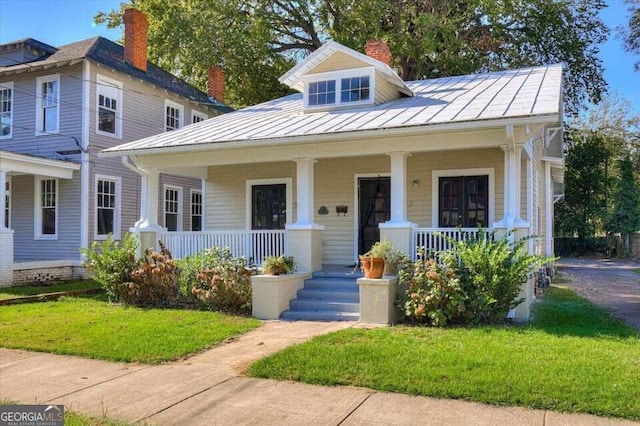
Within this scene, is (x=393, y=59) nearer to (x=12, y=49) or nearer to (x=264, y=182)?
(x=264, y=182)

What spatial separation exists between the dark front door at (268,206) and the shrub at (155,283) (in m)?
3.18

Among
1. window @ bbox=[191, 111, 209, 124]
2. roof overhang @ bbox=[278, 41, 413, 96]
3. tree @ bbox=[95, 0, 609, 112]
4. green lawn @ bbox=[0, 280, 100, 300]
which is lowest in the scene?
green lawn @ bbox=[0, 280, 100, 300]

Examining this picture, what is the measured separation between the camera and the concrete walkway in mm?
4609

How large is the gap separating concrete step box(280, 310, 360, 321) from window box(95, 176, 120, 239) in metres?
9.14

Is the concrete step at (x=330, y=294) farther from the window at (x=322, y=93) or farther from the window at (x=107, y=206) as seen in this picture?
the window at (x=107, y=206)

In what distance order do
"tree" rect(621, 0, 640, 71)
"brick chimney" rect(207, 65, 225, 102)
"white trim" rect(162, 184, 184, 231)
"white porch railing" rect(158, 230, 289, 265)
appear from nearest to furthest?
"white porch railing" rect(158, 230, 289, 265) → "white trim" rect(162, 184, 184, 231) → "brick chimney" rect(207, 65, 225, 102) → "tree" rect(621, 0, 640, 71)

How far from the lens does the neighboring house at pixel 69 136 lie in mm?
15820

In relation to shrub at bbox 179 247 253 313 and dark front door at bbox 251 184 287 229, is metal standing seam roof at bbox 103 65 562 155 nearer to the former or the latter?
dark front door at bbox 251 184 287 229

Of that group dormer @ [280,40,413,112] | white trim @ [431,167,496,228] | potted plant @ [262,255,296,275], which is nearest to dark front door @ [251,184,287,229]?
dormer @ [280,40,413,112]

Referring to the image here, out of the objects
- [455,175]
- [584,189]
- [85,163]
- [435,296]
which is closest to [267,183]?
[455,175]

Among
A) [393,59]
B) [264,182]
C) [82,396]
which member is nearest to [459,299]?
[82,396]

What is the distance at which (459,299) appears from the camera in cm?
798

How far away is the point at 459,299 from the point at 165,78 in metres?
15.6

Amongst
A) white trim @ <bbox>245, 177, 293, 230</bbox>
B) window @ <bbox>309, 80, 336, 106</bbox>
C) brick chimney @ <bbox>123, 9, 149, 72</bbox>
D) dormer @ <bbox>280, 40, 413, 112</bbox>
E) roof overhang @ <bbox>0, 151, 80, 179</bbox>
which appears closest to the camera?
dormer @ <bbox>280, 40, 413, 112</bbox>
